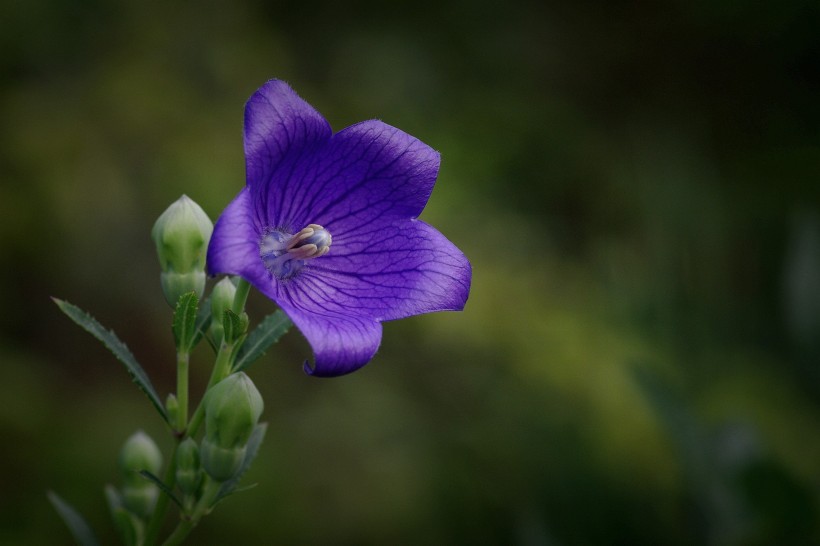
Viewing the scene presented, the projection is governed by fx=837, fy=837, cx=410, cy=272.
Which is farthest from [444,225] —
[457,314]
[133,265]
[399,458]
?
[133,265]

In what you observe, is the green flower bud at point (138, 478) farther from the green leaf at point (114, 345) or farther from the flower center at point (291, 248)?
the flower center at point (291, 248)

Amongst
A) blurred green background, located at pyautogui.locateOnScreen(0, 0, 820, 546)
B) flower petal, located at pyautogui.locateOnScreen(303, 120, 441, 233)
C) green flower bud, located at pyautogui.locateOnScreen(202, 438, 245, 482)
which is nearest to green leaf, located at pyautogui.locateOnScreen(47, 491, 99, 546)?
green flower bud, located at pyautogui.locateOnScreen(202, 438, 245, 482)

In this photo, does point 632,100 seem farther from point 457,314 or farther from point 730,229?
point 457,314

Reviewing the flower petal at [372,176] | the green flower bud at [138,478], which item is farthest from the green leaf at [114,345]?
the flower petal at [372,176]

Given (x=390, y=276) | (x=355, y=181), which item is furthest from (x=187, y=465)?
(x=355, y=181)

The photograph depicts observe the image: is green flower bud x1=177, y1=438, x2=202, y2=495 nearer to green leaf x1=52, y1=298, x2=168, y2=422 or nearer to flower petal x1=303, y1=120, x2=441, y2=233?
green leaf x1=52, y1=298, x2=168, y2=422

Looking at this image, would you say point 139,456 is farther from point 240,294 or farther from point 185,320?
point 240,294
